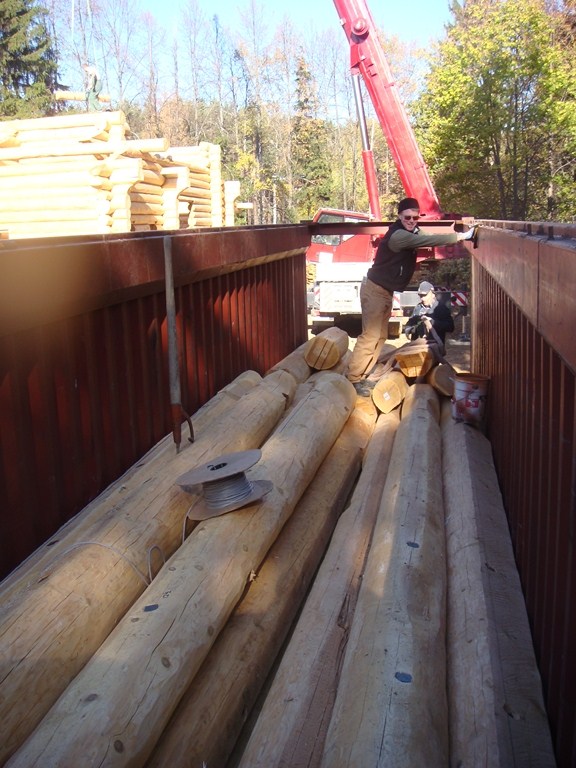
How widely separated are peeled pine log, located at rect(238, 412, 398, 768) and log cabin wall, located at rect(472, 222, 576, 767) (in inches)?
35.6

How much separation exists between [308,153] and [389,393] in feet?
135

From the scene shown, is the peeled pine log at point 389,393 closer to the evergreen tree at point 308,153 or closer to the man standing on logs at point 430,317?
the man standing on logs at point 430,317

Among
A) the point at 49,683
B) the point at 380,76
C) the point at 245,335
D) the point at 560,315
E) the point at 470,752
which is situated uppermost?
the point at 380,76

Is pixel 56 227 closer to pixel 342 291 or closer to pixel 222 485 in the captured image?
pixel 222 485

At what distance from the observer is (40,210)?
8406 millimetres

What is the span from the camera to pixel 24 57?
40.6 m

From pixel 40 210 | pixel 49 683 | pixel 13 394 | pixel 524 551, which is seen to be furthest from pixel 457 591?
pixel 40 210

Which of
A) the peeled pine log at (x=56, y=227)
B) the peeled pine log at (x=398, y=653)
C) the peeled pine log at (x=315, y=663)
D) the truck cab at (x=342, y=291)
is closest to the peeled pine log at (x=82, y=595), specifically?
the peeled pine log at (x=315, y=663)

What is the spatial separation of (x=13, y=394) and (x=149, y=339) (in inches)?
64.6

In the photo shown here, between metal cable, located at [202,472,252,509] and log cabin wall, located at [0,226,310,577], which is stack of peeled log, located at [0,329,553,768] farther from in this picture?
log cabin wall, located at [0,226,310,577]

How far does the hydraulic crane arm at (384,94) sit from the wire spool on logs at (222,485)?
1087 centimetres

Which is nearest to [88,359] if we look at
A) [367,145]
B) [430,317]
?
[430,317]

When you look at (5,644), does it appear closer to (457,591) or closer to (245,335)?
(457,591)

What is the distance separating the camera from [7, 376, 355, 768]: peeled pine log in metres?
2.43
